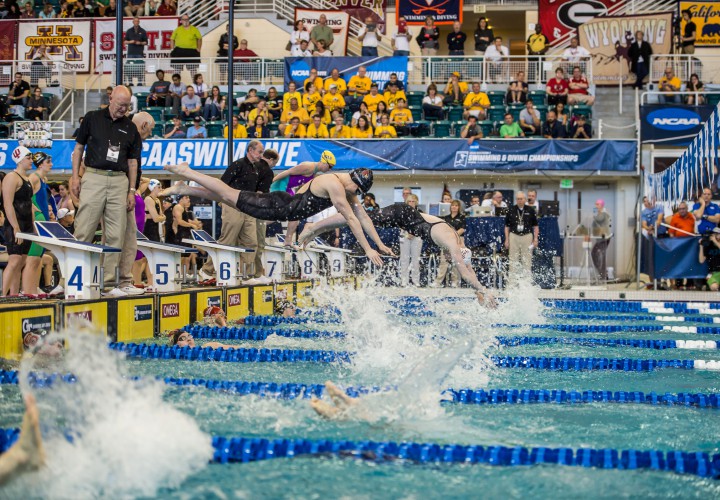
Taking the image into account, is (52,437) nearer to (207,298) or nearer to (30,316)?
(30,316)

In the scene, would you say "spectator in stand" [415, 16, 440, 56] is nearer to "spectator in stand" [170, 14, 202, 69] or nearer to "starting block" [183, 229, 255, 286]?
"spectator in stand" [170, 14, 202, 69]

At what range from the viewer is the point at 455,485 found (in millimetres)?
3287

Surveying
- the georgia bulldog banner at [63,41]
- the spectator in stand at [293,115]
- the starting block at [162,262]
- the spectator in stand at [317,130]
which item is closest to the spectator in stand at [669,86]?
the spectator in stand at [317,130]

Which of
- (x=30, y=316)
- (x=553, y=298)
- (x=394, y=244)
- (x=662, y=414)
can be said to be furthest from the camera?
(x=394, y=244)

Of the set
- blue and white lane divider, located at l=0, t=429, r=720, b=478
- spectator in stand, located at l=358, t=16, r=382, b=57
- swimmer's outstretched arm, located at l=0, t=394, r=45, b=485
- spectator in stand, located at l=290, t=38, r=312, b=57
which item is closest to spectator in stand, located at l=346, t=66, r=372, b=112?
spectator in stand, located at l=358, t=16, r=382, b=57

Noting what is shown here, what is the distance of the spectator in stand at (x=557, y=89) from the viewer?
55.7 ft

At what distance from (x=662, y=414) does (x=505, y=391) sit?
2.78ft

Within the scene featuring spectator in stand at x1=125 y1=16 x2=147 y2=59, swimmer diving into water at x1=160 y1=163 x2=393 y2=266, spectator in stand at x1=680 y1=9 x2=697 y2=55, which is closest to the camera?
swimmer diving into water at x1=160 y1=163 x2=393 y2=266

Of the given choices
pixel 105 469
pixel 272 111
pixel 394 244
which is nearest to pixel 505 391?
pixel 105 469

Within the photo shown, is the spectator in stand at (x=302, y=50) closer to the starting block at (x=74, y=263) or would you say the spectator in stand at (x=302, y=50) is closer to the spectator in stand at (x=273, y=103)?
the spectator in stand at (x=273, y=103)

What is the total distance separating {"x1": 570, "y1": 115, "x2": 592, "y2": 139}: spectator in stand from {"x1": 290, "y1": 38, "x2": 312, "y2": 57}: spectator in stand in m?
5.81

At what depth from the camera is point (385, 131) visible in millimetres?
16234

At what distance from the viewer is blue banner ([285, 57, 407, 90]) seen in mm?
17969

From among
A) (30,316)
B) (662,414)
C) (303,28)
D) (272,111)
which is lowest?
(662,414)
